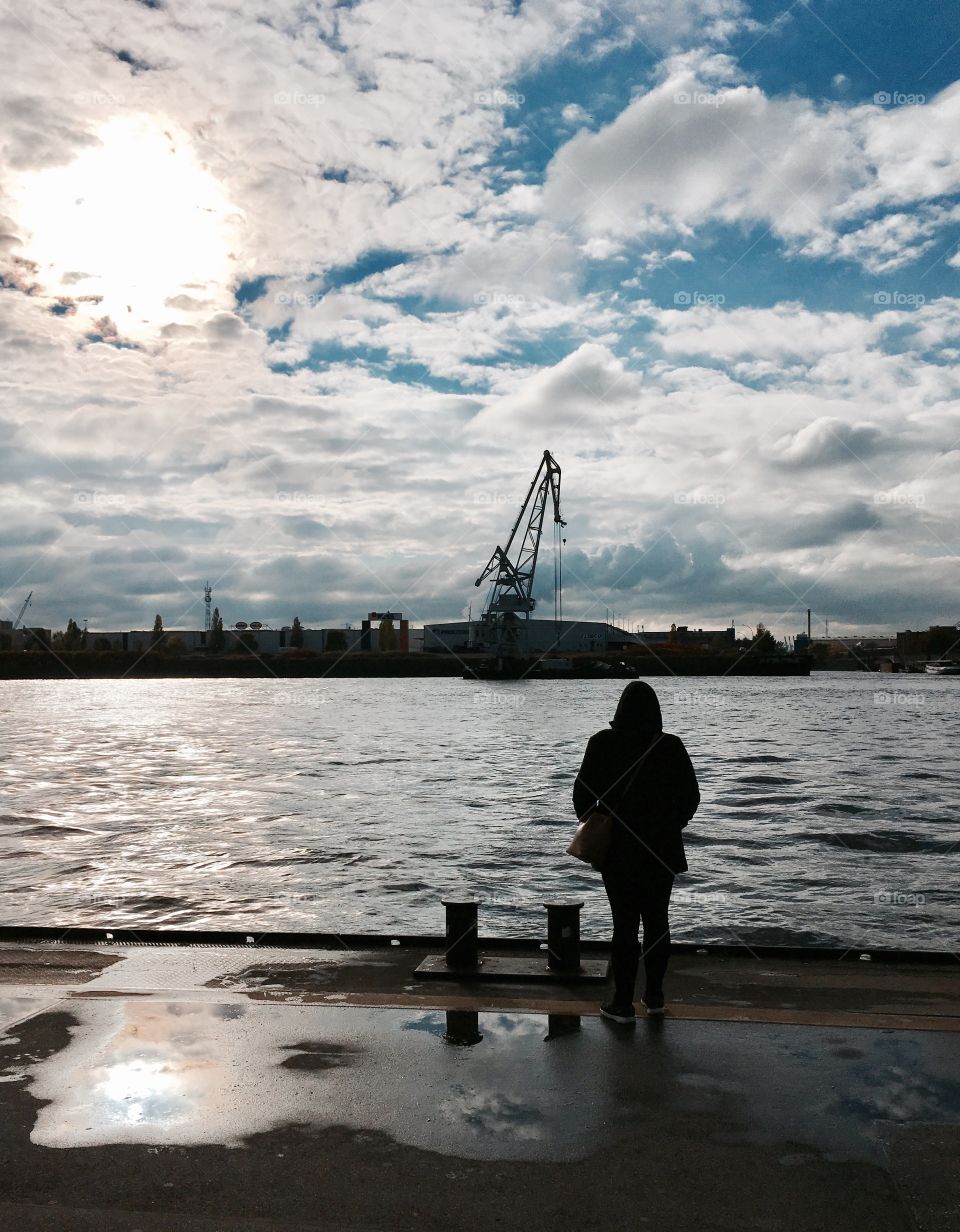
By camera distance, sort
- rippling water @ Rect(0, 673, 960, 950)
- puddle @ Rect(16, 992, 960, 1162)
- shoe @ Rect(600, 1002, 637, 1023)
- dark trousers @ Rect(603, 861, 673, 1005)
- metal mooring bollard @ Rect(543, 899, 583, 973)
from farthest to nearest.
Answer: rippling water @ Rect(0, 673, 960, 950)
metal mooring bollard @ Rect(543, 899, 583, 973)
dark trousers @ Rect(603, 861, 673, 1005)
shoe @ Rect(600, 1002, 637, 1023)
puddle @ Rect(16, 992, 960, 1162)

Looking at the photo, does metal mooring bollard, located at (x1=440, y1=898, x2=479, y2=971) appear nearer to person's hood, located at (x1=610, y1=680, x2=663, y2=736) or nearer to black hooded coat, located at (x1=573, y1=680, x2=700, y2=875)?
black hooded coat, located at (x1=573, y1=680, x2=700, y2=875)

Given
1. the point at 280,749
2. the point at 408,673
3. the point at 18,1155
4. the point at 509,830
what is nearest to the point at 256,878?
the point at 509,830

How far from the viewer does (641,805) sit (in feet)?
20.4

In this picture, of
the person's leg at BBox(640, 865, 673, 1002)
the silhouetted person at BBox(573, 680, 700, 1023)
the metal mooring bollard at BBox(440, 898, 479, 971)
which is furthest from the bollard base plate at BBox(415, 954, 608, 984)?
the person's leg at BBox(640, 865, 673, 1002)

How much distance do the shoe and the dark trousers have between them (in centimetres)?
19

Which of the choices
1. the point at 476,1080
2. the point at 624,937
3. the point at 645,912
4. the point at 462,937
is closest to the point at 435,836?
the point at 462,937

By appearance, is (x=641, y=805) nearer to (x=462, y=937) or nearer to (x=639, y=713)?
(x=639, y=713)

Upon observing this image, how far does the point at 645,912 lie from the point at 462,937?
4.29 feet

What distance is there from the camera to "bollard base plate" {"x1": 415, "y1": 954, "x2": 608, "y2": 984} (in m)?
6.59

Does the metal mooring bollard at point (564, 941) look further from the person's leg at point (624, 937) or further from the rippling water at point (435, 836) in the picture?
the rippling water at point (435, 836)

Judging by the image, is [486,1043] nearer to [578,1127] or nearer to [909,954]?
[578,1127]

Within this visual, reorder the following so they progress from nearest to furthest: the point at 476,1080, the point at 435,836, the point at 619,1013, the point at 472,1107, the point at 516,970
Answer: the point at 472,1107
the point at 476,1080
the point at 619,1013
the point at 516,970
the point at 435,836

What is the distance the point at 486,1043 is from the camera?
17.8 feet

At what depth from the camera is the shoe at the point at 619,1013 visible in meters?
5.74
